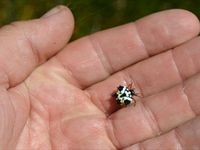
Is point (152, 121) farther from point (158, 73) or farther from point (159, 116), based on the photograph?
point (158, 73)

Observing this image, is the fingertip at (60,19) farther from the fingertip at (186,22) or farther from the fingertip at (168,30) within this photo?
the fingertip at (186,22)

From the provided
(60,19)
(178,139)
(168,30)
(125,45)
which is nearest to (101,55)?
(125,45)

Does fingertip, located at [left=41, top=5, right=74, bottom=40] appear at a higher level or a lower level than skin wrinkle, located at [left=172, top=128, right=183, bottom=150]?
higher

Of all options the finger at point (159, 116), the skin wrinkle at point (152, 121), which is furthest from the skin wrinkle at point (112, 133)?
the skin wrinkle at point (152, 121)

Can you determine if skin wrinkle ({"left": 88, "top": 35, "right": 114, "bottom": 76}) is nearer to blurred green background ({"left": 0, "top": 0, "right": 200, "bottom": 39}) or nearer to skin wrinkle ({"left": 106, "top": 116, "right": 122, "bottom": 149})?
skin wrinkle ({"left": 106, "top": 116, "right": 122, "bottom": 149})

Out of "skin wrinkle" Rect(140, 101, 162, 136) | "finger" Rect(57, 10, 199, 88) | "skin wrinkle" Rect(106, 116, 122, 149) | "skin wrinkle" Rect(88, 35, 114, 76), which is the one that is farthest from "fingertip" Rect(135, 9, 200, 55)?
"skin wrinkle" Rect(106, 116, 122, 149)

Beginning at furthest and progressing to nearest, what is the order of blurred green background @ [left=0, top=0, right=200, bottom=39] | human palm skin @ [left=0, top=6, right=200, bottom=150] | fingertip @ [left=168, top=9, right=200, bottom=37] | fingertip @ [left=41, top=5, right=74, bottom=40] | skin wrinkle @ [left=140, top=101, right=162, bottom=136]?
blurred green background @ [left=0, top=0, right=200, bottom=39] < fingertip @ [left=168, top=9, right=200, bottom=37] < fingertip @ [left=41, top=5, right=74, bottom=40] < skin wrinkle @ [left=140, top=101, right=162, bottom=136] < human palm skin @ [left=0, top=6, right=200, bottom=150]

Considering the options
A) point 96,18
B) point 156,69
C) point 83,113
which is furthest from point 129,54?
point 96,18
